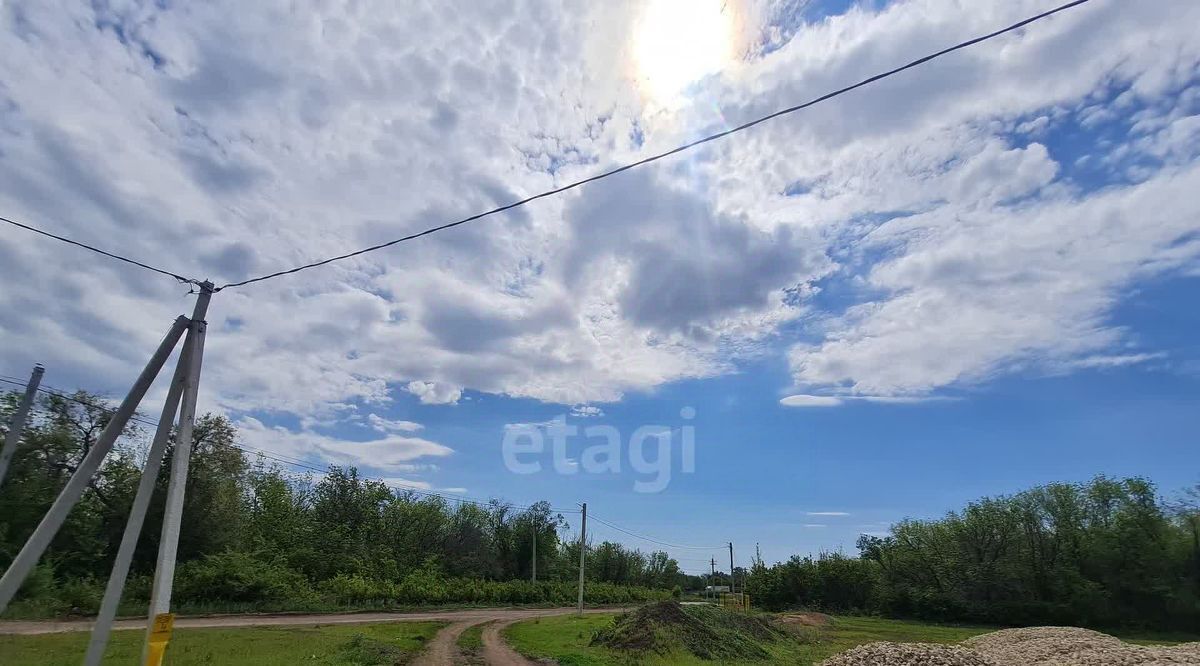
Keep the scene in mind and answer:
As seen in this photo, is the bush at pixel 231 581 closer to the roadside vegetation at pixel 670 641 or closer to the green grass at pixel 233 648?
the green grass at pixel 233 648

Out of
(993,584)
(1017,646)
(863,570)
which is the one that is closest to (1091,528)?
(993,584)

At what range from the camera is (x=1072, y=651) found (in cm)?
1994

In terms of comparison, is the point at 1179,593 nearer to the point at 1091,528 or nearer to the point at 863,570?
the point at 1091,528

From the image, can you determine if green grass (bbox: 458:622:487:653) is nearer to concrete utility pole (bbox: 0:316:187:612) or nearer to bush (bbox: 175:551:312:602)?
bush (bbox: 175:551:312:602)

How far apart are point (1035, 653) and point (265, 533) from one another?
4417 centimetres

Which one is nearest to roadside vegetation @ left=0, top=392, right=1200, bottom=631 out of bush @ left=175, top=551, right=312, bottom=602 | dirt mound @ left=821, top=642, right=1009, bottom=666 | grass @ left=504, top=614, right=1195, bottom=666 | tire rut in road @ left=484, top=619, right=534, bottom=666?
bush @ left=175, top=551, right=312, bottom=602

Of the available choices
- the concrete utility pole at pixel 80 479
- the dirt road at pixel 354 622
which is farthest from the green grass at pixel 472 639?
the concrete utility pole at pixel 80 479

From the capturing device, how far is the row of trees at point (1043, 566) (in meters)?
42.9

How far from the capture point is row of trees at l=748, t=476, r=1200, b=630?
42.9 meters

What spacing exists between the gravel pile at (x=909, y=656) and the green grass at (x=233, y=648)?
11369 mm

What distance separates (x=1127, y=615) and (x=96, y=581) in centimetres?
6110

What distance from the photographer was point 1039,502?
50125mm

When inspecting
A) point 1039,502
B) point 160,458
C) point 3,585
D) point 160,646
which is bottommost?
point 160,646

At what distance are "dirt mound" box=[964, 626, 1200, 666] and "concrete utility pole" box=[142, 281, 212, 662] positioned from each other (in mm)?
17085
